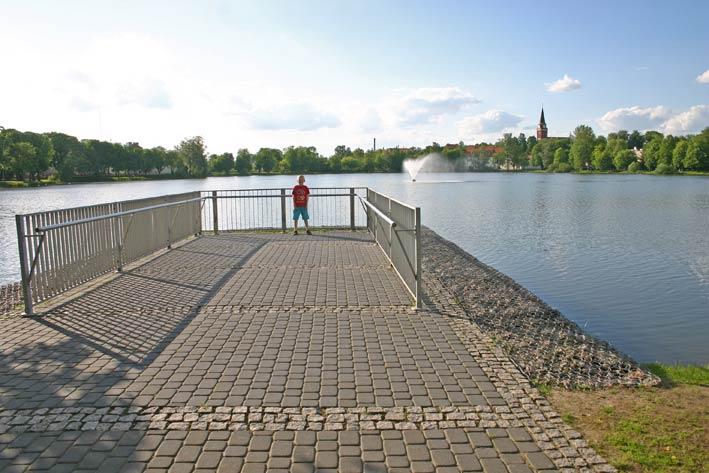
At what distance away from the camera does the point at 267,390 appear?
5.03 m

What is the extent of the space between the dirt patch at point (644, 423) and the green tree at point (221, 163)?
135231 millimetres

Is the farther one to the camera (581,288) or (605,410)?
(581,288)

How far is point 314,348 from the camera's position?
→ 6.25 meters

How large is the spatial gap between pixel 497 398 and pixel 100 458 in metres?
3.05

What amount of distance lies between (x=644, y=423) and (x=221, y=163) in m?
136

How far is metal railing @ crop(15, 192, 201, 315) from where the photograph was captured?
7.90 metres

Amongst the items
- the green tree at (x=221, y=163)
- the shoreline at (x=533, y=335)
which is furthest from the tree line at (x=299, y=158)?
the shoreline at (x=533, y=335)

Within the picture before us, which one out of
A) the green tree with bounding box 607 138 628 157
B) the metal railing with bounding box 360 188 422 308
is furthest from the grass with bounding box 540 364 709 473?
the green tree with bounding box 607 138 628 157

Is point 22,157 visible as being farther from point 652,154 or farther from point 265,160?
point 652,154

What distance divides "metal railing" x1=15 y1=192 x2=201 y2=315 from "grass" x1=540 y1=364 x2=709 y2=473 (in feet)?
22.2

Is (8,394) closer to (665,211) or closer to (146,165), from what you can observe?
(665,211)

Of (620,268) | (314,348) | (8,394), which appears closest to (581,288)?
(620,268)

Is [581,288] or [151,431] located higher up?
[151,431]

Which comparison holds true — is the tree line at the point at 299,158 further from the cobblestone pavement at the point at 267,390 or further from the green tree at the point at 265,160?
the cobblestone pavement at the point at 267,390
